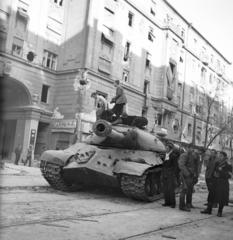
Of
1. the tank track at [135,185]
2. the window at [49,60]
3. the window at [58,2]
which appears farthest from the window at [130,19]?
the tank track at [135,185]

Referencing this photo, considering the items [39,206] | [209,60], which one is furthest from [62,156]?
[209,60]

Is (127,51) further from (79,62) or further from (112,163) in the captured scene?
(112,163)

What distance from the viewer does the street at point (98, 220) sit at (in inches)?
185

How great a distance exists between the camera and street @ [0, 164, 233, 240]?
470cm

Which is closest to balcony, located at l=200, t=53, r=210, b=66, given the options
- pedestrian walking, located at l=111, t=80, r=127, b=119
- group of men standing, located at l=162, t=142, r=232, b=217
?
pedestrian walking, located at l=111, t=80, r=127, b=119

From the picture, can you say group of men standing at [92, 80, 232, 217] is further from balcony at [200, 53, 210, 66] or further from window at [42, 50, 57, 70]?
balcony at [200, 53, 210, 66]

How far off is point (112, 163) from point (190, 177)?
1933 millimetres

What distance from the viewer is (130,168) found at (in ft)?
28.0

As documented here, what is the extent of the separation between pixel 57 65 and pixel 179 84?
16337mm

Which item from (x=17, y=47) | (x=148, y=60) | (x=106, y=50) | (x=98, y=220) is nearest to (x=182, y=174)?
(x=98, y=220)

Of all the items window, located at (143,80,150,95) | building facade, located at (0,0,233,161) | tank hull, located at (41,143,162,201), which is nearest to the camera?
tank hull, located at (41,143,162,201)

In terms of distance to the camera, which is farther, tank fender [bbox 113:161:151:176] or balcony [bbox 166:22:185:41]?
balcony [bbox 166:22:185:41]

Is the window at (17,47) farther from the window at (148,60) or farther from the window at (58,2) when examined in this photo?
the window at (148,60)

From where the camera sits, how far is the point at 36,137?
83.4 feet
